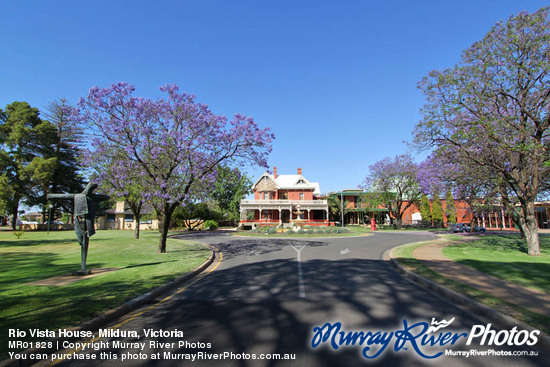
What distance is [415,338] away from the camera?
463cm

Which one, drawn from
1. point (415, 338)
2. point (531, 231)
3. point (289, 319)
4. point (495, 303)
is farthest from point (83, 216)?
point (531, 231)

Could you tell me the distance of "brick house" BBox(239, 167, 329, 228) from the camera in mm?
47938

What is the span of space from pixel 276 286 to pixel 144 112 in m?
11.6

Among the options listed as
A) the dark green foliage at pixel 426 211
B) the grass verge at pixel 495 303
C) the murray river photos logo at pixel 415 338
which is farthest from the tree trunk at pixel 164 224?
the dark green foliage at pixel 426 211

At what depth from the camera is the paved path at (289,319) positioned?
3951mm

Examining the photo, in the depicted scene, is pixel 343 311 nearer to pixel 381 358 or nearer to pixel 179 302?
pixel 381 358

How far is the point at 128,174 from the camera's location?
15523 mm

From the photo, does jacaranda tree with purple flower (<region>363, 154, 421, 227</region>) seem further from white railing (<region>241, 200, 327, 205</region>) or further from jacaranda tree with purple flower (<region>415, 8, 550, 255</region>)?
jacaranda tree with purple flower (<region>415, 8, 550, 255</region>)

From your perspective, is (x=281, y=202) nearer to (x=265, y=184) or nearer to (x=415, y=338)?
(x=265, y=184)

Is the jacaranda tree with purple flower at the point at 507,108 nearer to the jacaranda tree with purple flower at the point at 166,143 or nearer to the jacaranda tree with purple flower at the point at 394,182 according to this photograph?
the jacaranda tree with purple flower at the point at 166,143

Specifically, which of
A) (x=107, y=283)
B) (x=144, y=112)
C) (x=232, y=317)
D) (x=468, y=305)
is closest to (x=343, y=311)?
(x=232, y=317)

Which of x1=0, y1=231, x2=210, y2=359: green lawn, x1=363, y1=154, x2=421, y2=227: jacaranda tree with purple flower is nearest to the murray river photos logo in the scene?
x1=0, y1=231, x2=210, y2=359: green lawn

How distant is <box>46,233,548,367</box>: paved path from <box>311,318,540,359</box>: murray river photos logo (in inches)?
2.3

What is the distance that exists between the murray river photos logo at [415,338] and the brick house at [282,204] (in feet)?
135
